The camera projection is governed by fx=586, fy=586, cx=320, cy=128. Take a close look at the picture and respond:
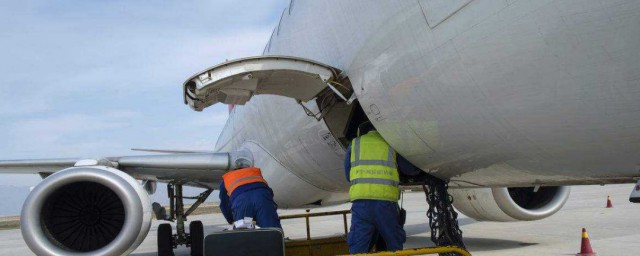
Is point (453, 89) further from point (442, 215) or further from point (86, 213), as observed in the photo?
point (86, 213)

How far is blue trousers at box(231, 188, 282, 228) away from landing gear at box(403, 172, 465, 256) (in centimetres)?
141

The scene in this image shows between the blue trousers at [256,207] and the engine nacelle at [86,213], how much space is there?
1028 millimetres

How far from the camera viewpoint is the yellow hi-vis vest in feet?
12.7

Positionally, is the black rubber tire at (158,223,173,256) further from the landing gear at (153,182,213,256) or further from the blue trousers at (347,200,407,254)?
the blue trousers at (347,200,407,254)

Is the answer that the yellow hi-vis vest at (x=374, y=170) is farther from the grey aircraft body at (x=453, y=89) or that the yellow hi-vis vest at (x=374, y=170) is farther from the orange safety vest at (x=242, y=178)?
→ the orange safety vest at (x=242, y=178)

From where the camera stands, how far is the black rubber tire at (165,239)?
889 centimetres

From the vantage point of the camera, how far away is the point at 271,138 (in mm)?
6363

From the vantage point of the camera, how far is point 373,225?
4043 mm


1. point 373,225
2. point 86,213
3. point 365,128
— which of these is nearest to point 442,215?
point 373,225

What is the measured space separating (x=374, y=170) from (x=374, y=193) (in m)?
0.16

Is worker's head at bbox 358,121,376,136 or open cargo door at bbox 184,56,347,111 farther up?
open cargo door at bbox 184,56,347,111

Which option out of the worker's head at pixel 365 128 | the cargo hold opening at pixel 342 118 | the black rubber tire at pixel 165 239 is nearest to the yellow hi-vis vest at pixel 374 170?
the worker's head at pixel 365 128

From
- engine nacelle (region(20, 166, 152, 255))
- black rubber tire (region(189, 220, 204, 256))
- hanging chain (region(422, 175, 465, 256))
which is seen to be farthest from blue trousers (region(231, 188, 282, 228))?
black rubber tire (region(189, 220, 204, 256))

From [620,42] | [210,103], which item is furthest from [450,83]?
[210,103]
